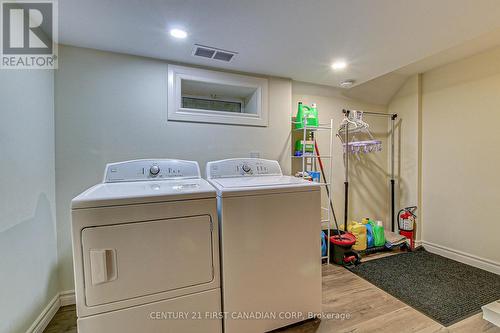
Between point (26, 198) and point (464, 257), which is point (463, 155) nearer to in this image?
point (464, 257)

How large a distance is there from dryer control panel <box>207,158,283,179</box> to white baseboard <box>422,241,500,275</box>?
240 cm

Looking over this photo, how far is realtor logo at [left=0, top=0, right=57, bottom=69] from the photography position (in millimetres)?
1332

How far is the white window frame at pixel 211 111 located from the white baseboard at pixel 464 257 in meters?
2.72

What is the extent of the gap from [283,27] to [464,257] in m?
3.19

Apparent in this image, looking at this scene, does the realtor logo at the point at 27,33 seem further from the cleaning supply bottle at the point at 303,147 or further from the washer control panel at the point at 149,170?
the cleaning supply bottle at the point at 303,147

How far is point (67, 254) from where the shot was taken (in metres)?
1.83

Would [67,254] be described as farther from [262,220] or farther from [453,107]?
[453,107]

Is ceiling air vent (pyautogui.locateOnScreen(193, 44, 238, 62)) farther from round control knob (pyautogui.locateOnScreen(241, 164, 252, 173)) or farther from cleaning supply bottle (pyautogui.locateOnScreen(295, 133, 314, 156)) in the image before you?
cleaning supply bottle (pyautogui.locateOnScreen(295, 133, 314, 156))

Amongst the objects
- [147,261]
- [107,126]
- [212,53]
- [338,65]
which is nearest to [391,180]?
[338,65]

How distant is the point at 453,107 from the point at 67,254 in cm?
432

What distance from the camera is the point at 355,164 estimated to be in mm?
3201

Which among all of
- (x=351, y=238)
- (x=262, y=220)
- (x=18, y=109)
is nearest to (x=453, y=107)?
(x=351, y=238)

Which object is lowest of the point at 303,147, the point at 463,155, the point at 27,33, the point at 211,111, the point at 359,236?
the point at 359,236

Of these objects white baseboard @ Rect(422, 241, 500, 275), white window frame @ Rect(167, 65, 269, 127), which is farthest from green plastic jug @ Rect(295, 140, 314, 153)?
white baseboard @ Rect(422, 241, 500, 275)
